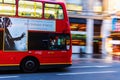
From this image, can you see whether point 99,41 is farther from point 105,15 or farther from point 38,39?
point 38,39

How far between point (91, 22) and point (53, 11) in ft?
63.6

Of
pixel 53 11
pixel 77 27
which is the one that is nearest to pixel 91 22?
pixel 77 27

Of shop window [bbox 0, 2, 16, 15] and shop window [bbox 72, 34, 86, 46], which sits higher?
shop window [bbox 0, 2, 16, 15]

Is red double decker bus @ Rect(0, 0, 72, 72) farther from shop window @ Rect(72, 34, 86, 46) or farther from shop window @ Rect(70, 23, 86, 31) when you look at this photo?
shop window @ Rect(70, 23, 86, 31)

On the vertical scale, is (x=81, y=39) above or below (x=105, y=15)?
below

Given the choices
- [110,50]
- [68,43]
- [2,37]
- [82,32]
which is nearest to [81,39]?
[82,32]

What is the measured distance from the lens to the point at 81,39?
118 ft

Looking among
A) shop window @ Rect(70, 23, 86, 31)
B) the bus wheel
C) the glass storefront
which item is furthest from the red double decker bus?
shop window @ Rect(70, 23, 86, 31)

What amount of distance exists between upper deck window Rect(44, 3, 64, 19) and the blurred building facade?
17.1 m

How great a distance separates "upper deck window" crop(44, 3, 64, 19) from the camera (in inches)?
691

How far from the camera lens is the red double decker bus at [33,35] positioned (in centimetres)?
1645

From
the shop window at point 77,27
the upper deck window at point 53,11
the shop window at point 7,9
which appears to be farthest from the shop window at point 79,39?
the shop window at point 7,9

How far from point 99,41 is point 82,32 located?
2.71 meters

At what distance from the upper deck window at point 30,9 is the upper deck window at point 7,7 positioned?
1.04ft
